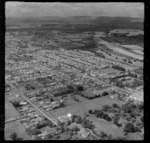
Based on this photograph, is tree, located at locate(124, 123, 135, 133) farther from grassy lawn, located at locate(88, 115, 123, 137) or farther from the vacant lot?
the vacant lot

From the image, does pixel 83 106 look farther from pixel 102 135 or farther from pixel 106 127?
pixel 102 135

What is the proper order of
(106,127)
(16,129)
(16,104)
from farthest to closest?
1. (16,104)
2. (106,127)
3. (16,129)

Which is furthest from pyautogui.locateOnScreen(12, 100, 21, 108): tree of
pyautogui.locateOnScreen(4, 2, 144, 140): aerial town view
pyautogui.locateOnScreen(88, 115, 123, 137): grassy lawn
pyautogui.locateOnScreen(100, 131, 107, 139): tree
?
pyautogui.locateOnScreen(100, 131, 107, 139): tree

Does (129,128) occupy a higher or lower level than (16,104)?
lower

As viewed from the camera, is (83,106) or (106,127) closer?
(106,127)

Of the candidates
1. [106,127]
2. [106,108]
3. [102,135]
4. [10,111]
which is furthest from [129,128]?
[10,111]

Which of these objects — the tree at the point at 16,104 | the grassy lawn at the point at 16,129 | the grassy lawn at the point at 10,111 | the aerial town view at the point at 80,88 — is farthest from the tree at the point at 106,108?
the tree at the point at 16,104

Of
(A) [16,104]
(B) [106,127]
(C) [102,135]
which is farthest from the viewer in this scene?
(A) [16,104]

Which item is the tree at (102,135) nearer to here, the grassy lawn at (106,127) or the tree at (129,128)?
the grassy lawn at (106,127)
